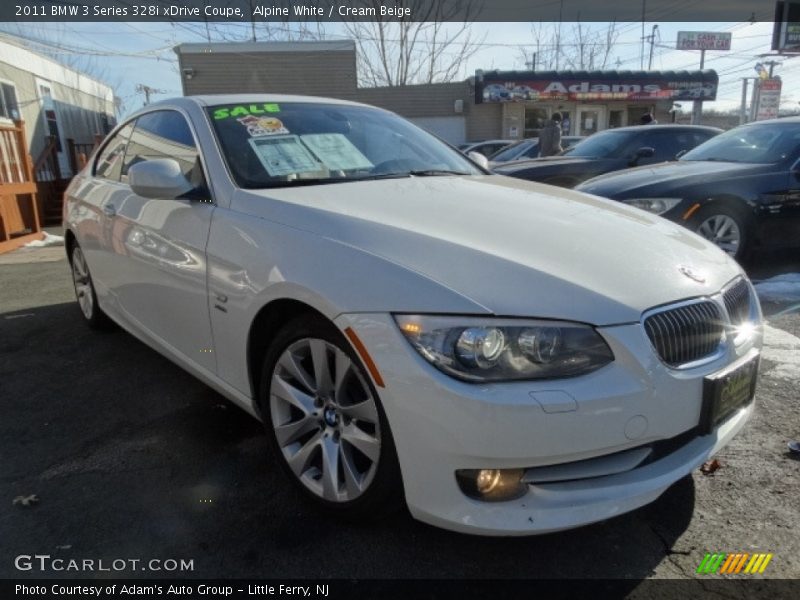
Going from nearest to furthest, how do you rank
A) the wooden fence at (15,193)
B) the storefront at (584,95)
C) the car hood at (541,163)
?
the car hood at (541,163)
the wooden fence at (15,193)
the storefront at (584,95)

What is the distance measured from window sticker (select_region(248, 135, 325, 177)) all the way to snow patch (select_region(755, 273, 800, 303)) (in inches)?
163

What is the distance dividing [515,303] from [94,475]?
2.05m

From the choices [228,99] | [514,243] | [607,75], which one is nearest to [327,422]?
[514,243]

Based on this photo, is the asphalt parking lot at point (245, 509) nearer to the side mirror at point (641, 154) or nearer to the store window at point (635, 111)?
the side mirror at point (641, 154)

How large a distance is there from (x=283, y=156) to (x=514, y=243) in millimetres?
1309

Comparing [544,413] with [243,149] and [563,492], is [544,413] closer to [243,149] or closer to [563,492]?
[563,492]

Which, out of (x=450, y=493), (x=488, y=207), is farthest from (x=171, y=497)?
(x=488, y=207)

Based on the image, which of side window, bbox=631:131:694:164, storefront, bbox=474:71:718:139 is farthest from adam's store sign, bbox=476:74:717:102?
side window, bbox=631:131:694:164

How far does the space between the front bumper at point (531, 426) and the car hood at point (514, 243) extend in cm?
18

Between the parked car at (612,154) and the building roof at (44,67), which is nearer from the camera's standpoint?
the parked car at (612,154)

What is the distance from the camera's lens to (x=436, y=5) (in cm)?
2220

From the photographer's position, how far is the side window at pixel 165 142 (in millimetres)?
2939

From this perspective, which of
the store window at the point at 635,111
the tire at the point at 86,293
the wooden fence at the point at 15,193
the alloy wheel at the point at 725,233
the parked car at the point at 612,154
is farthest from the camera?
the store window at the point at 635,111

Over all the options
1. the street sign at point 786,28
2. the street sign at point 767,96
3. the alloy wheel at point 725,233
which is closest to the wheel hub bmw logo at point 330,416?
the alloy wheel at point 725,233
